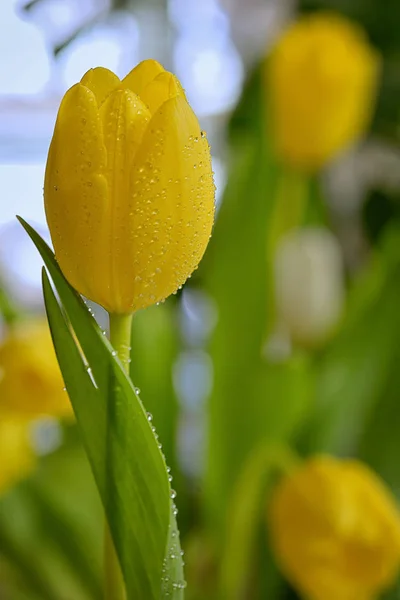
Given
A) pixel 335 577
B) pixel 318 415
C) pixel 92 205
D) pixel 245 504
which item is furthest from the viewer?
pixel 318 415

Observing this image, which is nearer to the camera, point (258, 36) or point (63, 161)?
point (63, 161)

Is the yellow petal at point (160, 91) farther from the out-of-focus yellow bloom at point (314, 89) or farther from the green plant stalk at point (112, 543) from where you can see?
the out-of-focus yellow bloom at point (314, 89)

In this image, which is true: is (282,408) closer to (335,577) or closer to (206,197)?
(335,577)

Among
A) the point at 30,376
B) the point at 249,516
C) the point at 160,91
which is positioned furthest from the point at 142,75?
the point at 249,516

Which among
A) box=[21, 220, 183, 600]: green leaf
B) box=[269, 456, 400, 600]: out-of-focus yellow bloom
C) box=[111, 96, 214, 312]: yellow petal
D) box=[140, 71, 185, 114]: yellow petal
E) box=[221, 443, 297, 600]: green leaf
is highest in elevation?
box=[140, 71, 185, 114]: yellow petal

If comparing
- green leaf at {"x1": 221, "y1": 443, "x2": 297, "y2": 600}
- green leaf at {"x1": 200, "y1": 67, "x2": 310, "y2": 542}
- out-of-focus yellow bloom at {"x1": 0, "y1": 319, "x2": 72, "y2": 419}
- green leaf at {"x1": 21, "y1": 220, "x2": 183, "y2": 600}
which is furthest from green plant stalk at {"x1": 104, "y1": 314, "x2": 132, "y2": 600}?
green leaf at {"x1": 200, "y1": 67, "x2": 310, "y2": 542}

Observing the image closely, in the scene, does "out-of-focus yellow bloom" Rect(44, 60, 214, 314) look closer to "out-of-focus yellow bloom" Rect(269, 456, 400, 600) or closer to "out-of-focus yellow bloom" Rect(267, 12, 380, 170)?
"out-of-focus yellow bloom" Rect(269, 456, 400, 600)

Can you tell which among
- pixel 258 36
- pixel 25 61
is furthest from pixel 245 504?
pixel 258 36

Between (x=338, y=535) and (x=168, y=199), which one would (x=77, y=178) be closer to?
(x=168, y=199)
